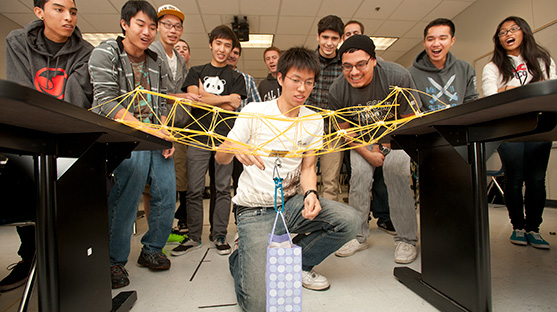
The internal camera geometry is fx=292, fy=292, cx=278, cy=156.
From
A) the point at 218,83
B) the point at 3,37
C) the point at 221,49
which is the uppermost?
the point at 3,37

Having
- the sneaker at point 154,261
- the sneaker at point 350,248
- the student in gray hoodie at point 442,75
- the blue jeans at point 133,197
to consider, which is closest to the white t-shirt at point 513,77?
the student in gray hoodie at point 442,75

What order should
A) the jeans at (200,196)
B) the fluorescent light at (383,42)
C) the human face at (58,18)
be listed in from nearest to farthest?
1. the human face at (58,18)
2. the jeans at (200,196)
3. the fluorescent light at (383,42)

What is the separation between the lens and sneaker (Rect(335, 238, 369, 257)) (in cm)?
177

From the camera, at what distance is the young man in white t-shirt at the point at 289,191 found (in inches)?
47.2

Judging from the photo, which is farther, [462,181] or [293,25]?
[293,25]

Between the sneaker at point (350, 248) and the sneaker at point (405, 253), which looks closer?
the sneaker at point (405, 253)

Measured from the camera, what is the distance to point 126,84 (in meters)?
1.46

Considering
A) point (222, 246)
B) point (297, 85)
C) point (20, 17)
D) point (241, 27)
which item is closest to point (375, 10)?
point (241, 27)

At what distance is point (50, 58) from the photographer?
140cm

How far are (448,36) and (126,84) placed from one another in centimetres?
193

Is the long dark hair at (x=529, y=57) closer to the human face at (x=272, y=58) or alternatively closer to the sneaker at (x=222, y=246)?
the human face at (x=272, y=58)

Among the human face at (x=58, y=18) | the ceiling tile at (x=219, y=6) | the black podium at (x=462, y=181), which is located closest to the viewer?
the black podium at (x=462, y=181)

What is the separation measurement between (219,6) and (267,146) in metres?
3.94

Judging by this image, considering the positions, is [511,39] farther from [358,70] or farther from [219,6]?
[219,6]
